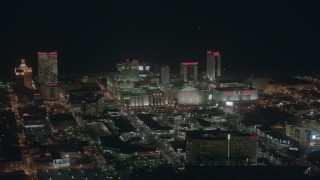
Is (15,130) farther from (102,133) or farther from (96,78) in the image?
(96,78)

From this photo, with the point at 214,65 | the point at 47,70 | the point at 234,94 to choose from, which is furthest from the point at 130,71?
the point at 234,94

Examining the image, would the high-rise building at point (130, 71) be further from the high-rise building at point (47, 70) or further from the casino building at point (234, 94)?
the casino building at point (234, 94)

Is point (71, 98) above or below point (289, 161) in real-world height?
above

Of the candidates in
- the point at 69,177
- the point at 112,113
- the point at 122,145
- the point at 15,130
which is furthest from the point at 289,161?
the point at 15,130

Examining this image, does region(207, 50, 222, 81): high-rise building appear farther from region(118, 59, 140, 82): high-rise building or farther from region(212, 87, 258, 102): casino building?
region(118, 59, 140, 82): high-rise building

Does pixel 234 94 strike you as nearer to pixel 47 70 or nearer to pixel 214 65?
pixel 214 65

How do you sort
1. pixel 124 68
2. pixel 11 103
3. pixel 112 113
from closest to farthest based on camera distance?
pixel 112 113, pixel 11 103, pixel 124 68

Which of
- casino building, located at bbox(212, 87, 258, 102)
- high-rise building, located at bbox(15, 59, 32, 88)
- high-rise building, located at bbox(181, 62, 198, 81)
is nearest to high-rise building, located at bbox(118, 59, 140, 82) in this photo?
high-rise building, located at bbox(181, 62, 198, 81)

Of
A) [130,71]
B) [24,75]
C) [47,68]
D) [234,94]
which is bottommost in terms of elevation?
[234,94]

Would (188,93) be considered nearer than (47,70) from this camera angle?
Yes
